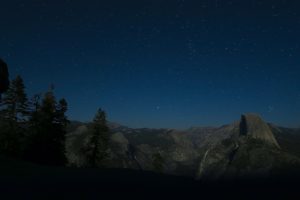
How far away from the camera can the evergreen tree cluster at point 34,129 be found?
4334 cm

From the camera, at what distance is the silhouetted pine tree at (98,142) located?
176 feet

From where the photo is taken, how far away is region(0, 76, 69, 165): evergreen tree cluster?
4334cm

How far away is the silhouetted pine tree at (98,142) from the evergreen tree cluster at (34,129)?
18.2 ft

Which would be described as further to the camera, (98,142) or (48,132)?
(98,142)

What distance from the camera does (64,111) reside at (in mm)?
47594

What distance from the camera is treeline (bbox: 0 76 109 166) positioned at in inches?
1706

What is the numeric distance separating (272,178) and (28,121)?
4266 cm

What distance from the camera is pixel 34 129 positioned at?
146 feet

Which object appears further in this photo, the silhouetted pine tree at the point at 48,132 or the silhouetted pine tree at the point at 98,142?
the silhouetted pine tree at the point at 98,142

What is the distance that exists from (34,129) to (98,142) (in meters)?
12.4

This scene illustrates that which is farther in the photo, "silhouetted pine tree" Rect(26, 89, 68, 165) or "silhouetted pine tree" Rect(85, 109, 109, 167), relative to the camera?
"silhouetted pine tree" Rect(85, 109, 109, 167)

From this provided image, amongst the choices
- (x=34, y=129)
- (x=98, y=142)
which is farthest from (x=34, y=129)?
(x=98, y=142)

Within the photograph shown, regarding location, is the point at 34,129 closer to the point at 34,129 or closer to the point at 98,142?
the point at 34,129

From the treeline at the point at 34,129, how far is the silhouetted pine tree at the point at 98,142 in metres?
0.49
